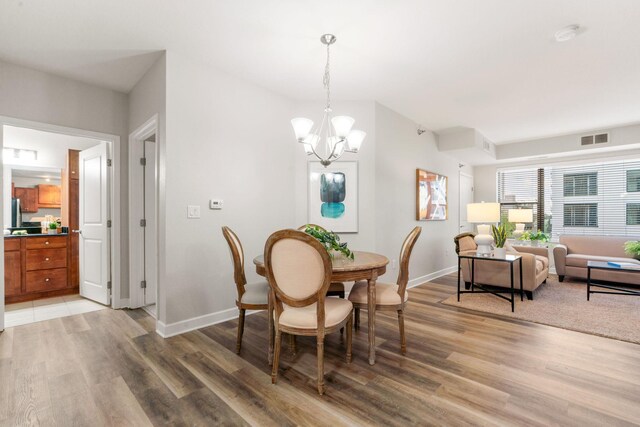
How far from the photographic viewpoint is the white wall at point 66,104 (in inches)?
113

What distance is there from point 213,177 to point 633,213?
23.1 feet

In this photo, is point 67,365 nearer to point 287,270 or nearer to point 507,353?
point 287,270

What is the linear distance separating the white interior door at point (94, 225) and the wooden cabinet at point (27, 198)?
1668mm

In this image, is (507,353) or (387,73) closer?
(507,353)

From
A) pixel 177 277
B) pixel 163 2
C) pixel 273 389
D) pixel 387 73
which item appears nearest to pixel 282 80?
pixel 387 73

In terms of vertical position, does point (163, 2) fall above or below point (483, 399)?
above

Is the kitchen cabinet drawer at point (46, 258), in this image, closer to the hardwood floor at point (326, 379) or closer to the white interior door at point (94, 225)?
the white interior door at point (94, 225)

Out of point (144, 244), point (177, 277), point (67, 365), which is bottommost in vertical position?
point (67, 365)

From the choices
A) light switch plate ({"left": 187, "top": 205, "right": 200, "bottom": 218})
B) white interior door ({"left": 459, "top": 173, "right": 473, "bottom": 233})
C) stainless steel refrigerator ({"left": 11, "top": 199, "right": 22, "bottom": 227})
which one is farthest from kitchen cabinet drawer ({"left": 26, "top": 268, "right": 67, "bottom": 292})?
white interior door ({"left": 459, "top": 173, "right": 473, "bottom": 233})

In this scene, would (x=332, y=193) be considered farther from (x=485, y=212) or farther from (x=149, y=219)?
(x=149, y=219)

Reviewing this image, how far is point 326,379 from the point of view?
1.96 meters

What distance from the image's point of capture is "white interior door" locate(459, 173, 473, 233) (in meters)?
6.30

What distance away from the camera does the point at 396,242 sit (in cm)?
427

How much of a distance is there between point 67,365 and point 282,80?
3.15 metres
